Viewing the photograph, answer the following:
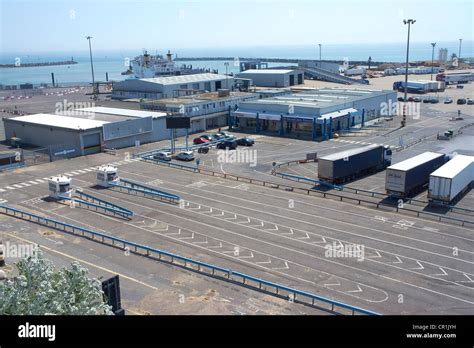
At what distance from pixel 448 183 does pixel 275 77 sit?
8103 centimetres

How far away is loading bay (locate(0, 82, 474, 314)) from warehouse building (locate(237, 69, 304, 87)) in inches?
2617

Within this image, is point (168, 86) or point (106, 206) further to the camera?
point (168, 86)

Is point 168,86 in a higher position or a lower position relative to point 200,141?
higher

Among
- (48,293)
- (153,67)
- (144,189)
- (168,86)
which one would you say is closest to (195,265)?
(48,293)

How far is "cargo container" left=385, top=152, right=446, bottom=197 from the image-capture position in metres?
36.4

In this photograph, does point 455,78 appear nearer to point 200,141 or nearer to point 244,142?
point 244,142

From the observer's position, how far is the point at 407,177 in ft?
119

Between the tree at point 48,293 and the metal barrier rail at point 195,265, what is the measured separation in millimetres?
12084

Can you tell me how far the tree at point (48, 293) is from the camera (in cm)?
1007

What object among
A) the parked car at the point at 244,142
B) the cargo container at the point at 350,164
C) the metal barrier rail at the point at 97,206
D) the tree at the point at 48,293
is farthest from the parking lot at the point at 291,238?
the parked car at the point at 244,142

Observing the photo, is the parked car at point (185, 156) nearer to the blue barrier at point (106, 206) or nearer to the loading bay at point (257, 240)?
the loading bay at point (257, 240)

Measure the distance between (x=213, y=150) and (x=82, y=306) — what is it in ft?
153

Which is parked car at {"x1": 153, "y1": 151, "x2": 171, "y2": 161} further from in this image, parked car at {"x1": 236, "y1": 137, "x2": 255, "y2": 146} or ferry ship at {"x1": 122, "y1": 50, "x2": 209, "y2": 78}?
ferry ship at {"x1": 122, "y1": 50, "x2": 209, "y2": 78}
